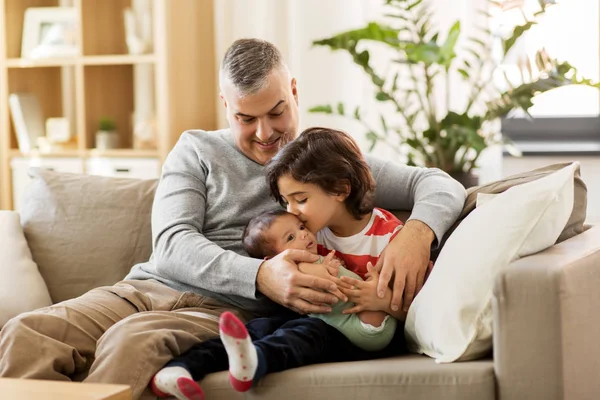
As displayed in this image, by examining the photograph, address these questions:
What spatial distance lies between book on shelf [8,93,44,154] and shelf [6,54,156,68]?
0.15m

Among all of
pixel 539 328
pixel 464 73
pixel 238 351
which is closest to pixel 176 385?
pixel 238 351

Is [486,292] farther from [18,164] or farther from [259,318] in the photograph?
[18,164]

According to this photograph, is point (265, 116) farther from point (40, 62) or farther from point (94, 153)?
point (40, 62)

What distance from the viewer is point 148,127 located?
3.89m

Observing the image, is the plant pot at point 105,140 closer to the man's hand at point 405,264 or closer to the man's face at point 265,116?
the man's face at point 265,116

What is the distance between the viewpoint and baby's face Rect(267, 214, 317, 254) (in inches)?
76.8

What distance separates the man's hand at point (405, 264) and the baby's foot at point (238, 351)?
348 millimetres

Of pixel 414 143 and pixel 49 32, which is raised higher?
pixel 49 32

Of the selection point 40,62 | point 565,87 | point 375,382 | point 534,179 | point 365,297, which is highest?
point 40,62

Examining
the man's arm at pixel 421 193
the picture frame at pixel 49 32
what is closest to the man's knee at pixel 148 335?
the man's arm at pixel 421 193

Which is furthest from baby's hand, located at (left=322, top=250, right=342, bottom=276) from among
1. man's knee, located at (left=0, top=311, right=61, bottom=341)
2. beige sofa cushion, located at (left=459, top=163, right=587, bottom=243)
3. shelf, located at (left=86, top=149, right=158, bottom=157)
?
shelf, located at (left=86, top=149, right=158, bottom=157)

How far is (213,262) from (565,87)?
7.55 ft

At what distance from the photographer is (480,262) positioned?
5.71ft

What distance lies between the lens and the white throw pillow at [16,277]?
7.63ft
